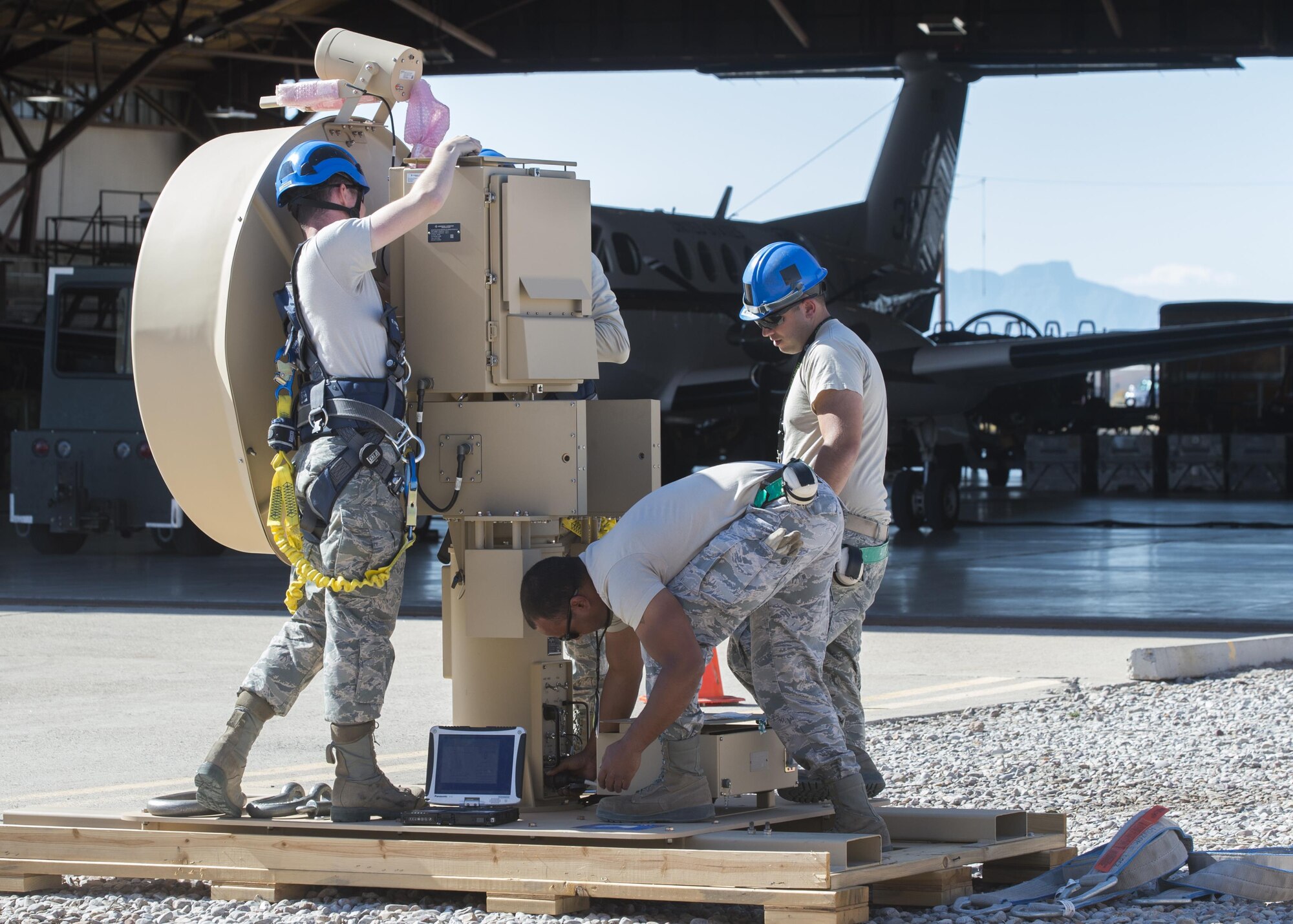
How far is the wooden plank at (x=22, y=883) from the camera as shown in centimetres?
452

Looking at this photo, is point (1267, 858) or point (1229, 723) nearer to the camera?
point (1267, 858)

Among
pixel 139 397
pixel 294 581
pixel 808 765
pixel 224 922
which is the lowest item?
pixel 224 922

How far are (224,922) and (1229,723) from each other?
5.02 metres

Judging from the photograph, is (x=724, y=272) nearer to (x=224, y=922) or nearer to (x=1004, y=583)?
(x=1004, y=583)

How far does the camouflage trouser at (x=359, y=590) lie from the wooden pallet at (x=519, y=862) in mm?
374

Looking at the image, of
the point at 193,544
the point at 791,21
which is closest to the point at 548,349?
the point at 193,544

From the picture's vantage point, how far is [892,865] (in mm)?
4039

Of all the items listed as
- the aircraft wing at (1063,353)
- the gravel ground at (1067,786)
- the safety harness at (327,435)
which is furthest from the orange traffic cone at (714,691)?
the aircraft wing at (1063,353)

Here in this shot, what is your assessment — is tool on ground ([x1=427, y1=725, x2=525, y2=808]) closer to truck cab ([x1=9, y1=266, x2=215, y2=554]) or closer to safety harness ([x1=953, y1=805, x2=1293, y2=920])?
safety harness ([x1=953, y1=805, x2=1293, y2=920])

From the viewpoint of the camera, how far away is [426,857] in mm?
4164

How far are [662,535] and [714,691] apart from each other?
10.7ft

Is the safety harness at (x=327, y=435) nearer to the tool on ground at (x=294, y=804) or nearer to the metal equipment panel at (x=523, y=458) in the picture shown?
the metal equipment panel at (x=523, y=458)

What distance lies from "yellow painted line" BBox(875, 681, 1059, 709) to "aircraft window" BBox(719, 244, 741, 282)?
12.5 metres

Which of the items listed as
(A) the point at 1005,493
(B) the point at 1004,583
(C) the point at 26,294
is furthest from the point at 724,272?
(C) the point at 26,294
